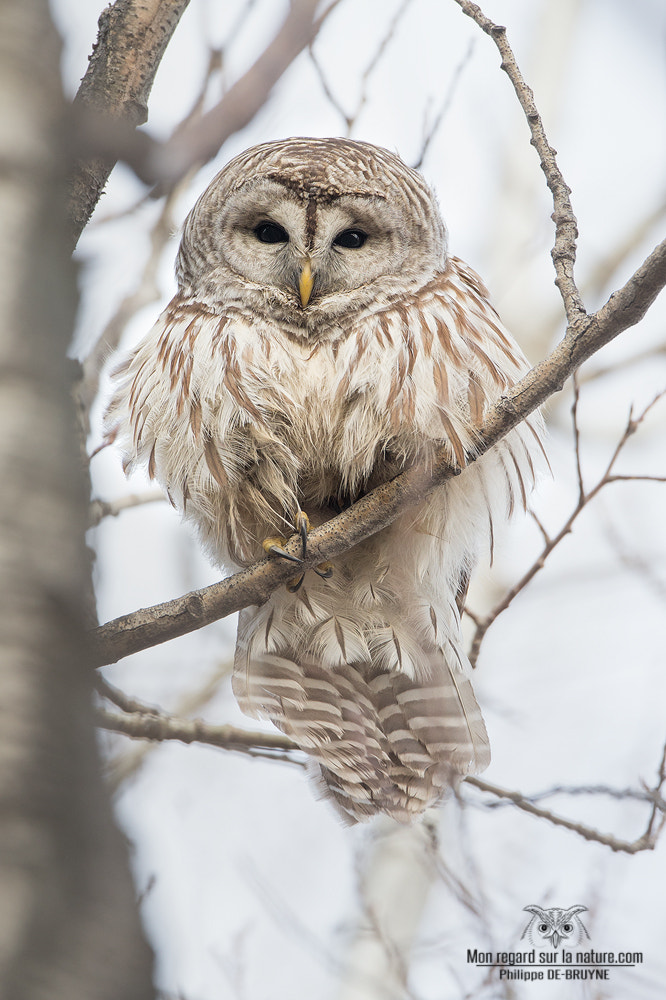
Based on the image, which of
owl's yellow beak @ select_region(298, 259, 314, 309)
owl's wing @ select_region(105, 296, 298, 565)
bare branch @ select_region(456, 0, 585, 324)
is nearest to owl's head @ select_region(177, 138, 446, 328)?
owl's yellow beak @ select_region(298, 259, 314, 309)

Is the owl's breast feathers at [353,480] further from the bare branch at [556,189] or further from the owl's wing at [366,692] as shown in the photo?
the bare branch at [556,189]

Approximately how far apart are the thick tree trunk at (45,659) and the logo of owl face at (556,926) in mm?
2806

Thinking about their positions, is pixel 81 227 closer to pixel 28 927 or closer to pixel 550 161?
pixel 550 161

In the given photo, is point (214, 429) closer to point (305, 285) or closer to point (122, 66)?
point (305, 285)

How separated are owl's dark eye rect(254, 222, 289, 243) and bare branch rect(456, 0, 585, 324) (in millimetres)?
1115

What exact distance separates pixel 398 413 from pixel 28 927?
229 cm

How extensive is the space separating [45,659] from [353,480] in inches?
85.7

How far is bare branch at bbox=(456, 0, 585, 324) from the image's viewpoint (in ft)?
7.99

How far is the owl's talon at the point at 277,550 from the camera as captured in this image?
Answer: 2.74 m

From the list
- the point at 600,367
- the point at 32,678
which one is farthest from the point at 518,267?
the point at 32,678

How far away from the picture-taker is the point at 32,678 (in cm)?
85

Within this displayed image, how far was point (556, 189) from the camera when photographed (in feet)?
8.14

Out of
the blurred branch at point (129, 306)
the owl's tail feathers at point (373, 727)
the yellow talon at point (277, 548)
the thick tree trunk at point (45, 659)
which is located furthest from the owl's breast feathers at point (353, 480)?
the thick tree trunk at point (45, 659)

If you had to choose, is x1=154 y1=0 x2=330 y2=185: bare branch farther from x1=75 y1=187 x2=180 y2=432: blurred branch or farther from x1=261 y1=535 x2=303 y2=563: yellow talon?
x1=75 y1=187 x2=180 y2=432: blurred branch
